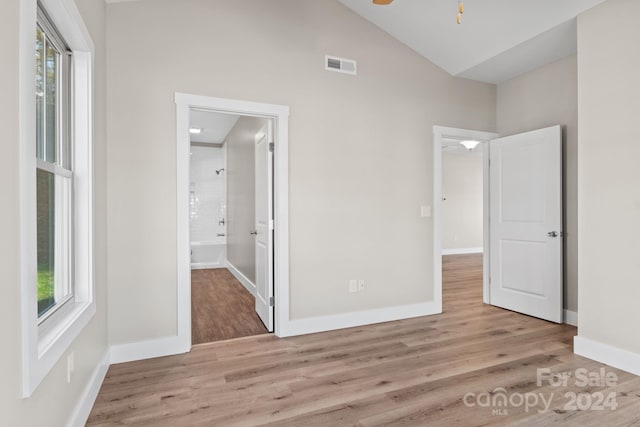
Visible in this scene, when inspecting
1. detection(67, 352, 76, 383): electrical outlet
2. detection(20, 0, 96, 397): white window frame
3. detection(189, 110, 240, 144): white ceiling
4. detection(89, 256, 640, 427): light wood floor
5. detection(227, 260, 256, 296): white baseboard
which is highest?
detection(189, 110, 240, 144): white ceiling

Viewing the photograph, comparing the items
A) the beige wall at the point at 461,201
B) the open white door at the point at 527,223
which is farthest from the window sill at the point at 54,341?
the beige wall at the point at 461,201

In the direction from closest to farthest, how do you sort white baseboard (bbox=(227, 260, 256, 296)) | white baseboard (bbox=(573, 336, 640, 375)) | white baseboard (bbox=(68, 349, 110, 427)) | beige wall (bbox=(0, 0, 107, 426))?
beige wall (bbox=(0, 0, 107, 426))
white baseboard (bbox=(68, 349, 110, 427))
white baseboard (bbox=(573, 336, 640, 375))
white baseboard (bbox=(227, 260, 256, 296))

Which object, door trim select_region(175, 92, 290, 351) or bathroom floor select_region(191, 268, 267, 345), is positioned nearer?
door trim select_region(175, 92, 290, 351)

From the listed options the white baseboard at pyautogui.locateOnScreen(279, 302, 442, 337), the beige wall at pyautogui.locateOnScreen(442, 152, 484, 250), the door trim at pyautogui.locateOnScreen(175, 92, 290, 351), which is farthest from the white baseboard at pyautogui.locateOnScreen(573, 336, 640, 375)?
the beige wall at pyautogui.locateOnScreen(442, 152, 484, 250)

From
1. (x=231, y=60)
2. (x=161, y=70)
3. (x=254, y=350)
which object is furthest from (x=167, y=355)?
(x=231, y=60)

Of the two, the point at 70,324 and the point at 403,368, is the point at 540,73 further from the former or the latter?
the point at 70,324

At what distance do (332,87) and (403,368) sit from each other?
269cm

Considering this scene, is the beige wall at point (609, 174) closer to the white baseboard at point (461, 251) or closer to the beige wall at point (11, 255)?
the beige wall at point (11, 255)

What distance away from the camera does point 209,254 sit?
7.69 meters

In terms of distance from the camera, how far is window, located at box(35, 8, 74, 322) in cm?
173

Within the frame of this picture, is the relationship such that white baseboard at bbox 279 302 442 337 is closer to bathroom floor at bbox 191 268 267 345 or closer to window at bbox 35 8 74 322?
bathroom floor at bbox 191 268 267 345

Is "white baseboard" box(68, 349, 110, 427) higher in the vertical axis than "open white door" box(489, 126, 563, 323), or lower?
lower

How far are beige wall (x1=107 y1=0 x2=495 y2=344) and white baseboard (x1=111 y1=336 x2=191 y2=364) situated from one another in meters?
0.08

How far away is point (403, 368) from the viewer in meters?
2.66
